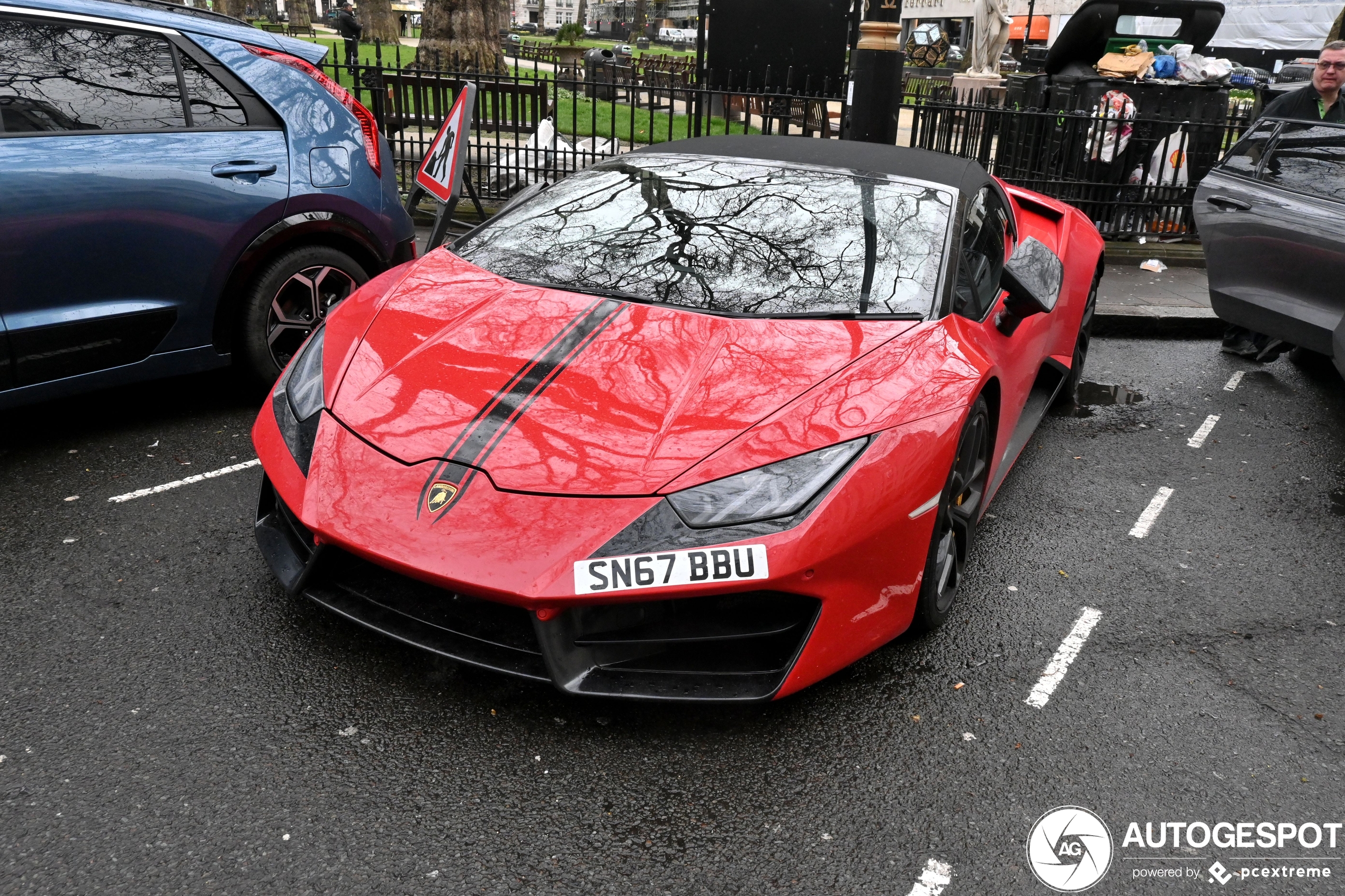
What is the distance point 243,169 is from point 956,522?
10.1 ft

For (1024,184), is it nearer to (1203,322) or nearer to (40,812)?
(1203,322)

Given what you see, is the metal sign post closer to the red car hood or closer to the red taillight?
the red taillight

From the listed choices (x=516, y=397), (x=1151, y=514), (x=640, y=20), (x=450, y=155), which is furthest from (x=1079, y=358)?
(x=640, y=20)

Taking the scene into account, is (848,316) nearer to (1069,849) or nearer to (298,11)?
(1069,849)

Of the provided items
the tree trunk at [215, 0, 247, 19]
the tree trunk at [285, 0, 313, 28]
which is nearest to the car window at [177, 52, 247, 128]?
the tree trunk at [215, 0, 247, 19]

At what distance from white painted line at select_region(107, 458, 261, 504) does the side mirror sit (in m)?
2.70

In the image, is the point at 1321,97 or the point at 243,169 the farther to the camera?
the point at 1321,97

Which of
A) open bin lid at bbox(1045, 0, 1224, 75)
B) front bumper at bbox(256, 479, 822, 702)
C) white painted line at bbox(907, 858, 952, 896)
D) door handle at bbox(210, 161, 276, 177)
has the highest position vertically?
open bin lid at bbox(1045, 0, 1224, 75)

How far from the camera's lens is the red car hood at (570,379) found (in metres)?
2.55

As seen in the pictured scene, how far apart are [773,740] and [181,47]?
3.54 meters

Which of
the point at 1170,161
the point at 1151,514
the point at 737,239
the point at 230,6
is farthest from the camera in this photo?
the point at 230,6

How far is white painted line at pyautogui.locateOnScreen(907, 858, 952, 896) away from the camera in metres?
2.20

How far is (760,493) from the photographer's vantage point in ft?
8.13

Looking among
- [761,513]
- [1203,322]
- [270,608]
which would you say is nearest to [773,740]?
[761,513]
